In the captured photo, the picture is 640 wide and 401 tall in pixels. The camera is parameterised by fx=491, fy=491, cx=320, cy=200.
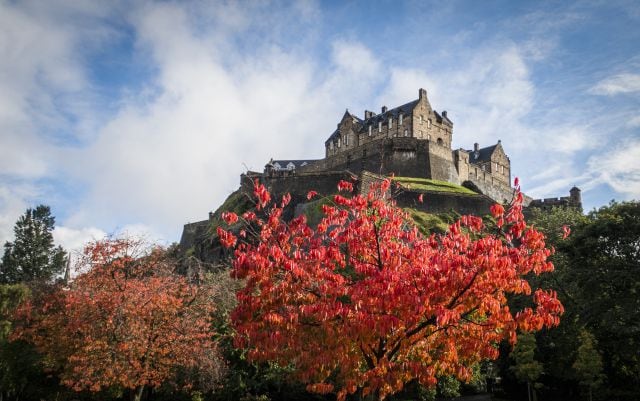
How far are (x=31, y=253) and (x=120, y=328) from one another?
51717mm

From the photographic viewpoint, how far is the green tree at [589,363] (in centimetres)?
2706

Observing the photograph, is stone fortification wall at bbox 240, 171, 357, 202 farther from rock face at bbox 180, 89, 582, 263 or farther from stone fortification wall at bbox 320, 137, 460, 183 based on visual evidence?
stone fortification wall at bbox 320, 137, 460, 183

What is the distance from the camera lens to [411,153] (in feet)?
196

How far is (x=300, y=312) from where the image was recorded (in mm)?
11281

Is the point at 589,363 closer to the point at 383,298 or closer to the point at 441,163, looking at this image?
the point at 383,298

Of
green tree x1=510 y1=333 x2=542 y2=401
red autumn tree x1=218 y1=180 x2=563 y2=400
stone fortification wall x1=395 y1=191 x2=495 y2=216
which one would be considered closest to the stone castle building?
stone fortification wall x1=395 y1=191 x2=495 y2=216

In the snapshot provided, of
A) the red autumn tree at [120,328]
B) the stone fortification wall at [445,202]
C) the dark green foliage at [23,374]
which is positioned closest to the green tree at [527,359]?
the red autumn tree at [120,328]

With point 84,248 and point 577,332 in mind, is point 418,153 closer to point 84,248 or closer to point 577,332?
point 577,332

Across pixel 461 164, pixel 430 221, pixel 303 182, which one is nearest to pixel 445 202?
pixel 430 221

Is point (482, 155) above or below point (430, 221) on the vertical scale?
above

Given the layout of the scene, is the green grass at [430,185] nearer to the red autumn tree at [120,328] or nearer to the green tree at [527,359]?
the green tree at [527,359]

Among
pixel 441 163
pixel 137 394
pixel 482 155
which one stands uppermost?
pixel 482 155

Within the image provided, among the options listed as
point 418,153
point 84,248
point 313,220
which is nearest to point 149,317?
point 84,248

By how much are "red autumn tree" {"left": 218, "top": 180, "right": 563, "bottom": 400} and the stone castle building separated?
127ft
